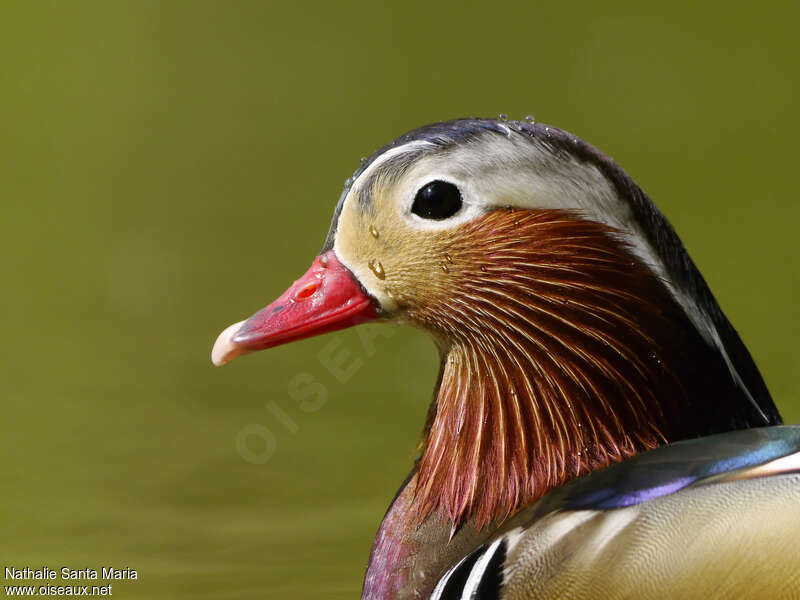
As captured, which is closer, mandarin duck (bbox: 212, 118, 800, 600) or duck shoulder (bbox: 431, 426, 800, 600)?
duck shoulder (bbox: 431, 426, 800, 600)

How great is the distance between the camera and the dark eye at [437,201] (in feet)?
4.42

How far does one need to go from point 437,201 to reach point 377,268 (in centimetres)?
10

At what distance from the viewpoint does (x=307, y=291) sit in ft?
4.74

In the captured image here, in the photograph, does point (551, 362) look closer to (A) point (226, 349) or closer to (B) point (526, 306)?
(B) point (526, 306)

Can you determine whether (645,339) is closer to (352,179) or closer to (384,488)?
(352,179)

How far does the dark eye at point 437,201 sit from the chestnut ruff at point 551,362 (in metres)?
0.03

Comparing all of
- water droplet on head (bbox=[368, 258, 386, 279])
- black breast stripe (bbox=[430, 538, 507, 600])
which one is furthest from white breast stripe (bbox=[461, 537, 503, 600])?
water droplet on head (bbox=[368, 258, 386, 279])

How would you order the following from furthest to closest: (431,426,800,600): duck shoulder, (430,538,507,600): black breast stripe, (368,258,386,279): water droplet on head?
1. (368,258,386,279): water droplet on head
2. (430,538,507,600): black breast stripe
3. (431,426,800,600): duck shoulder

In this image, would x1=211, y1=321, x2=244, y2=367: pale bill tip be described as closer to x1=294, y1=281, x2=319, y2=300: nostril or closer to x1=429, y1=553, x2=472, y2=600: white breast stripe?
x1=294, y1=281, x2=319, y2=300: nostril

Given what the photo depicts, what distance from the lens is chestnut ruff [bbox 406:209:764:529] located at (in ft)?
4.37

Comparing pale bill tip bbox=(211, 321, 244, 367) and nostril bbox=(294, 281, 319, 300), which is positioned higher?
nostril bbox=(294, 281, 319, 300)

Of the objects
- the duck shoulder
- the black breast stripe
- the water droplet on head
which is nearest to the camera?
the duck shoulder

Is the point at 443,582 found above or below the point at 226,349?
below

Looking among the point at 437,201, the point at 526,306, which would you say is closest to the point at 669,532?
the point at 526,306
